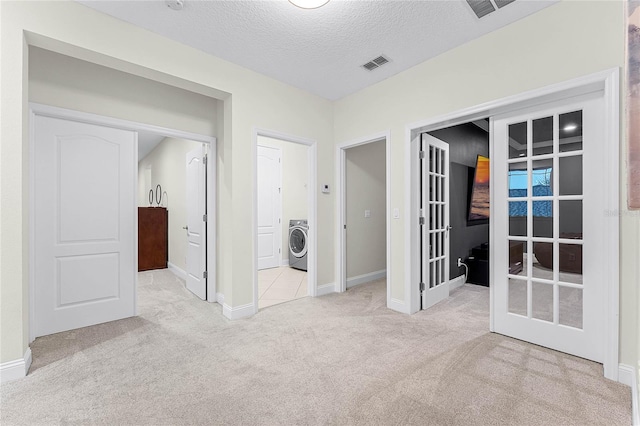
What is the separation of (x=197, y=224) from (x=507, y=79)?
3.65 meters

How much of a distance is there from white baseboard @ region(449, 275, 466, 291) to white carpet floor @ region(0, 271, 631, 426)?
98cm

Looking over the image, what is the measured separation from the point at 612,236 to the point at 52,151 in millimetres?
4490

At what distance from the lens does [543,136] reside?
227cm

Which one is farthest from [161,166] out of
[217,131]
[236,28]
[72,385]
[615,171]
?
[615,171]

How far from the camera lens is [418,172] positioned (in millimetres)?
3086

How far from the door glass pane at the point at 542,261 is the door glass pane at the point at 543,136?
2.47ft

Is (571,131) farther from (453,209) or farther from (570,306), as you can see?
(453,209)

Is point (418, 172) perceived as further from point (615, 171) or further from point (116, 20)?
point (116, 20)

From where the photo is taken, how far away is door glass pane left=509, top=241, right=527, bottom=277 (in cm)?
238

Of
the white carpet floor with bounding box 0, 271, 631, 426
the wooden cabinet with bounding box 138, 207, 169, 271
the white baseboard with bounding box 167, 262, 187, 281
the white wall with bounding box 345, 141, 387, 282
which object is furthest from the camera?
the wooden cabinet with bounding box 138, 207, 169, 271

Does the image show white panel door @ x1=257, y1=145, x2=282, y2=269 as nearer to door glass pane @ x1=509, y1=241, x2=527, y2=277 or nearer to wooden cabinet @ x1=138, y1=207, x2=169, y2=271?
wooden cabinet @ x1=138, y1=207, x2=169, y2=271

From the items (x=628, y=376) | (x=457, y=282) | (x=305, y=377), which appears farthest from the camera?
(x=457, y=282)

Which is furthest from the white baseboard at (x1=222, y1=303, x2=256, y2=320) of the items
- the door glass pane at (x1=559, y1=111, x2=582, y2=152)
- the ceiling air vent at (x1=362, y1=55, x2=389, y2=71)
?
the door glass pane at (x1=559, y1=111, x2=582, y2=152)

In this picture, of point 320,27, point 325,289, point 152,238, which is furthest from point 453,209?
point 152,238
